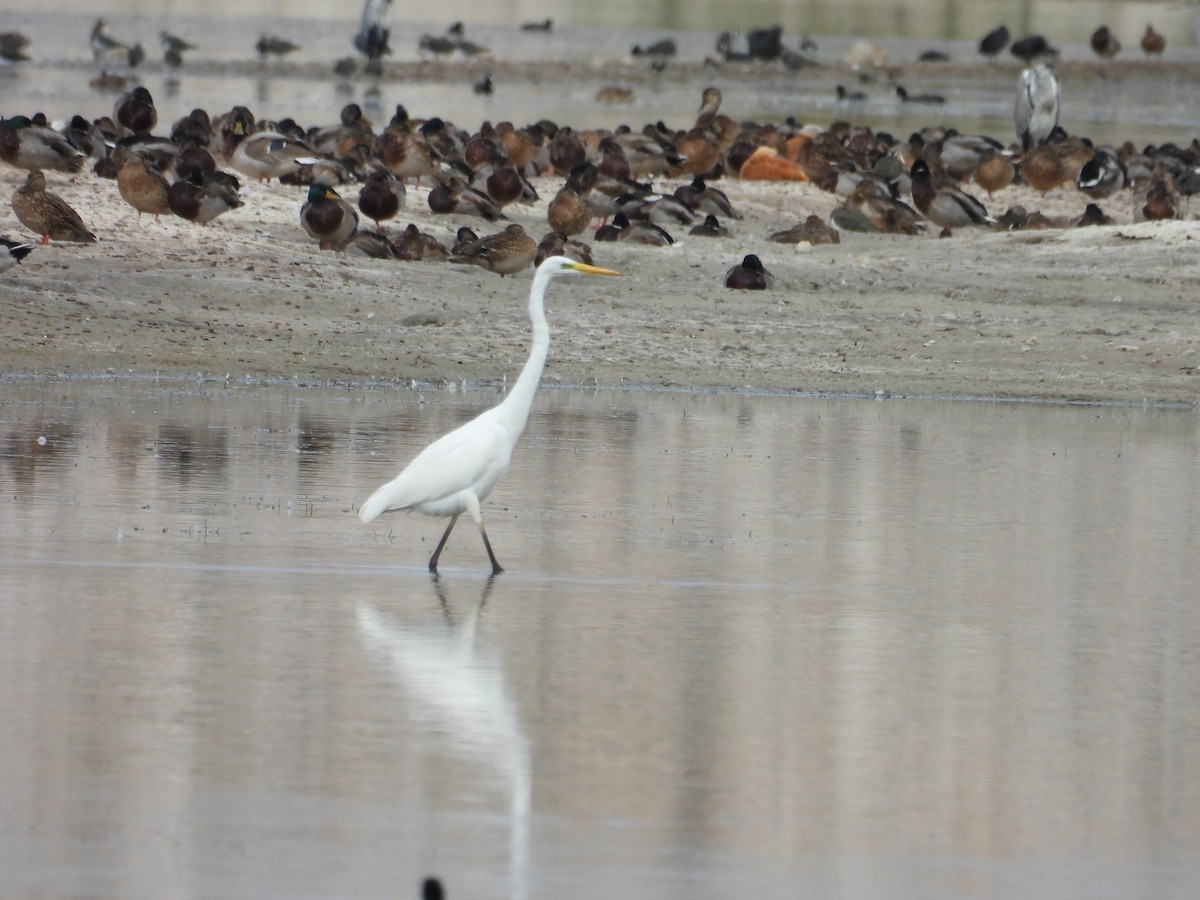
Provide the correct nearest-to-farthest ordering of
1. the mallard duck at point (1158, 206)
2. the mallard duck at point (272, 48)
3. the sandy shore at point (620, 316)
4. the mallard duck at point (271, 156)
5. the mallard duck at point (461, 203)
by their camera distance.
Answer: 1. the sandy shore at point (620, 316)
2. the mallard duck at point (461, 203)
3. the mallard duck at point (271, 156)
4. the mallard duck at point (1158, 206)
5. the mallard duck at point (272, 48)

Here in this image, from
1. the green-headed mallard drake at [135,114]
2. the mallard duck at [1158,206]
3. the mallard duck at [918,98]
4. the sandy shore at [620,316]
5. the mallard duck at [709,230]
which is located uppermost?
the mallard duck at [918,98]

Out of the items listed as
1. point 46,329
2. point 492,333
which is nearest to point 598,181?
point 492,333

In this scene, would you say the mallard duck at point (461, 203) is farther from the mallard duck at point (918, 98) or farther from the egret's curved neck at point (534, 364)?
the mallard duck at point (918, 98)

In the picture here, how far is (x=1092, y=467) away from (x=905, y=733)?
19.6 ft

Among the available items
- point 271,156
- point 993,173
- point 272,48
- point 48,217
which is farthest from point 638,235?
point 272,48

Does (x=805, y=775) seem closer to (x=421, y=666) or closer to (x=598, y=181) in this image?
(x=421, y=666)

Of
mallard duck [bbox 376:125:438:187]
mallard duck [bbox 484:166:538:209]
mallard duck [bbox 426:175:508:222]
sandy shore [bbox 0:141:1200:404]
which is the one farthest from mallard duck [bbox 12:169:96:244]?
mallard duck [bbox 376:125:438:187]

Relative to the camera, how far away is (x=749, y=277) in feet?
56.7

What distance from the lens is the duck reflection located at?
531cm

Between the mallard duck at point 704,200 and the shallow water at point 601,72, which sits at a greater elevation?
the shallow water at point 601,72

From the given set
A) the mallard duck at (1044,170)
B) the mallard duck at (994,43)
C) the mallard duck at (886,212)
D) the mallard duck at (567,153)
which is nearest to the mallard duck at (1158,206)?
the mallard duck at (886,212)

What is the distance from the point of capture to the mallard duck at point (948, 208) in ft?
74.1

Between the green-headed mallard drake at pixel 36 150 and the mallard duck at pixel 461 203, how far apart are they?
3.10 metres

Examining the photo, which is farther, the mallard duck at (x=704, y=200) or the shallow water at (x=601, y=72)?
the shallow water at (x=601, y=72)
